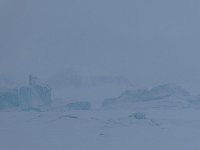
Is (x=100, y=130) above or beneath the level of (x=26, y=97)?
beneath

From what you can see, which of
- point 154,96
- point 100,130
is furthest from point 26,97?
point 154,96

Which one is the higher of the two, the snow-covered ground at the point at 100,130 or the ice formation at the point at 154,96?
the ice formation at the point at 154,96

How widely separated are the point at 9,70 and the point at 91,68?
448 millimetres

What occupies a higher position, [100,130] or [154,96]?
[154,96]

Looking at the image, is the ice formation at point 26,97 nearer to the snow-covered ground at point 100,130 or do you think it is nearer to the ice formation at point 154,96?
the snow-covered ground at point 100,130

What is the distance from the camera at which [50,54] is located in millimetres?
3295

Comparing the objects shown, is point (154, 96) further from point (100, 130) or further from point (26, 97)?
point (26, 97)

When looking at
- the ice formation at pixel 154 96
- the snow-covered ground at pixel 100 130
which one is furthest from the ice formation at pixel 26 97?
the ice formation at pixel 154 96

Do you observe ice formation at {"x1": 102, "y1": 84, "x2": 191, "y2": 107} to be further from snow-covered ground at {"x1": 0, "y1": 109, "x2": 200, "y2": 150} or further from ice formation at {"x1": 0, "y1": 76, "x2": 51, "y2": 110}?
ice formation at {"x1": 0, "y1": 76, "x2": 51, "y2": 110}

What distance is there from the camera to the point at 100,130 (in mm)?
3127

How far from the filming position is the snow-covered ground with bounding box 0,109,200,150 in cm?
308

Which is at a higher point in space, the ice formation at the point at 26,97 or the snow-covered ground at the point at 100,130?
the ice formation at the point at 26,97

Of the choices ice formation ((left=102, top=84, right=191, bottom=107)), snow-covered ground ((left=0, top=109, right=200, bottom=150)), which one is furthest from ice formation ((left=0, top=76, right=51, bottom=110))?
ice formation ((left=102, top=84, right=191, bottom=107))

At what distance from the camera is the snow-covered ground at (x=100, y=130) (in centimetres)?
308
